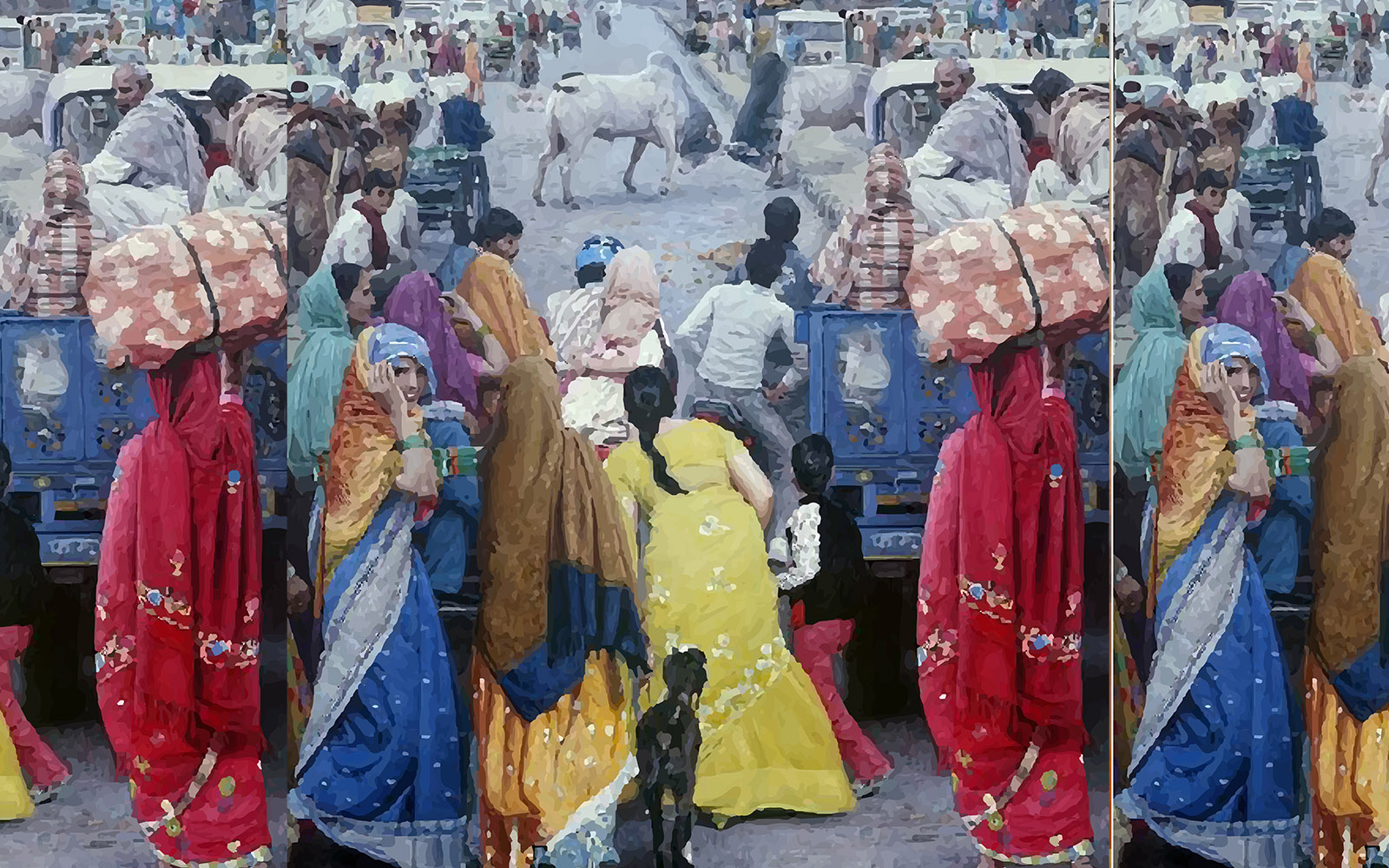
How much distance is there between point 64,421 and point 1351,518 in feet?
9.35

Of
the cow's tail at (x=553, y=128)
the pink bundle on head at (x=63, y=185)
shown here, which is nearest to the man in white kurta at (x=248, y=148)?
the pink bundle on head at (x=63, y=185)

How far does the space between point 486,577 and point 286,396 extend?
0.60 metres

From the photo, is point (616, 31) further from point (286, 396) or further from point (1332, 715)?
point (1332, 715)

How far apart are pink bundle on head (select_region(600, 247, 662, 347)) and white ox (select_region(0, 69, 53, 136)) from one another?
1.30 metres

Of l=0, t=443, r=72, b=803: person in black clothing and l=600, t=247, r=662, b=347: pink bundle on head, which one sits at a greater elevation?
l=600, t=247, r=662, b=347: pink bundle on head

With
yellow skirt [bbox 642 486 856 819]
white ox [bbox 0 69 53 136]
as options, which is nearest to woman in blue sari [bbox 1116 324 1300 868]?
yellow skirt [bbox 642 486 856 819]

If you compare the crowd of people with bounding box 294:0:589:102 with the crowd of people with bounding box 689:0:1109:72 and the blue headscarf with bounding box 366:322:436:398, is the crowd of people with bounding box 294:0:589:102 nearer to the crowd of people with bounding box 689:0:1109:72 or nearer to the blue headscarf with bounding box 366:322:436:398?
the crowd of people with bounding box 689:0:1109:72

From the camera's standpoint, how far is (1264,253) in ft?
9.39

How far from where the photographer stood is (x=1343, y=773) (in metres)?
2.85

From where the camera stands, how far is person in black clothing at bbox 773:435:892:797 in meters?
2.79

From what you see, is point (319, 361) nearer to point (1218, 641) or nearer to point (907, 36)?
point (907, 36)

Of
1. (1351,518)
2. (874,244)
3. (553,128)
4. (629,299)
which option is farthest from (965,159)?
(1351,518)

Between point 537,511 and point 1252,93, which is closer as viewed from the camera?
point 537,511

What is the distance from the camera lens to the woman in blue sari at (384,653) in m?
2.77
